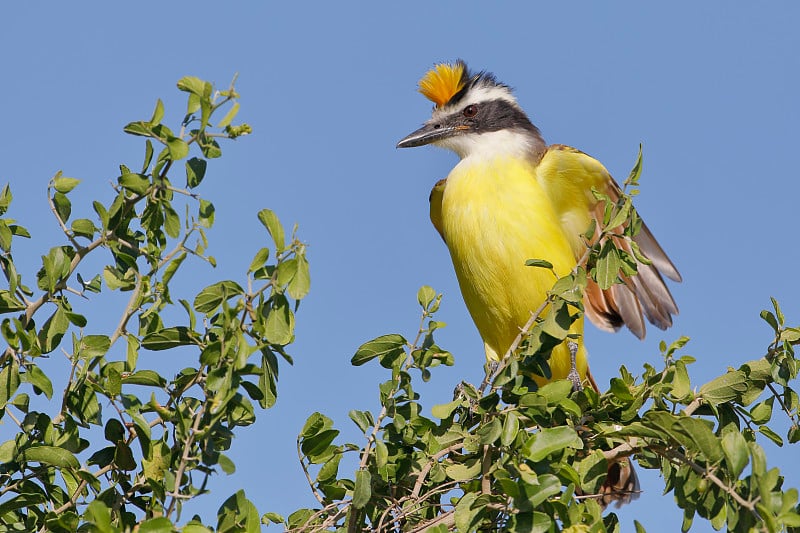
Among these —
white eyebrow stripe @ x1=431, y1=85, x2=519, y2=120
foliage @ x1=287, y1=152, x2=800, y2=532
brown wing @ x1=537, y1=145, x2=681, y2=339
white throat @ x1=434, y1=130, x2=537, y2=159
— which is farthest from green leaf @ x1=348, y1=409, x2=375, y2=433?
white eyebrow stripe @ x1=431, y1=85, x2=519, y2=120

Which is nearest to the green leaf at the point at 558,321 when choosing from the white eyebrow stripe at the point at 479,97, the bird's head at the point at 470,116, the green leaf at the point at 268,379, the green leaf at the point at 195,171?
the green leaf at the point at 268,379

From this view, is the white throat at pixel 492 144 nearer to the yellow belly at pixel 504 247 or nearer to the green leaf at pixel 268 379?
the yellow belly at pixel 504 247

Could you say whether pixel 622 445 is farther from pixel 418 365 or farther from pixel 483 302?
pixel 483 302

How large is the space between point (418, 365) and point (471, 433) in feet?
1.09

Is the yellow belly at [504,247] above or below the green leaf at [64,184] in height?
above

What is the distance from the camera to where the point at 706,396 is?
3.22 m

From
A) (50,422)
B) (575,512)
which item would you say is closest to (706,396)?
(575,512)

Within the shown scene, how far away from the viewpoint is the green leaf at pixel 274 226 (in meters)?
2.39

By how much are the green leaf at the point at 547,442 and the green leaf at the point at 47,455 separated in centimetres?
127

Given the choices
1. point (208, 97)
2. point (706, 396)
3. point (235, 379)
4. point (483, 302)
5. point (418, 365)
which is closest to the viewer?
point (235, 379)

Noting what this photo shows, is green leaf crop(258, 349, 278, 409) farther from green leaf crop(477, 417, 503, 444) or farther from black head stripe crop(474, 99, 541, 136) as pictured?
black head stripe crop(474, 99, 541, 136)

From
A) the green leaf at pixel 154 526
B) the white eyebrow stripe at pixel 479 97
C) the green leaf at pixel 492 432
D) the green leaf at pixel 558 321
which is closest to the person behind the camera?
the green leaf at pixel 154 526

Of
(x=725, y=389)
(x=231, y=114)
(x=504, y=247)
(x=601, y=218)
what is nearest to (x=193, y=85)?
(x=231, y=114)

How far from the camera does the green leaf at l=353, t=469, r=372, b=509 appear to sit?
2.69 m
